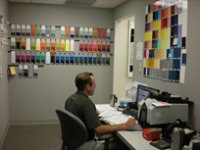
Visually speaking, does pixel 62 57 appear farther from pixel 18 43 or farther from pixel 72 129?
pixel 72 129

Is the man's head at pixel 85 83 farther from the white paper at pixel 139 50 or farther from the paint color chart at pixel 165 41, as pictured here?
the white paper at pixel 139 50

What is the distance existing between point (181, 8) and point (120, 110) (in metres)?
1.56

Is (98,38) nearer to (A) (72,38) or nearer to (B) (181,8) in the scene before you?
(A) (72,38)

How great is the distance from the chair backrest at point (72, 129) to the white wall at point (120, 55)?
129 inches

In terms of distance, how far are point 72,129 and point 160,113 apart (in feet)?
2.94

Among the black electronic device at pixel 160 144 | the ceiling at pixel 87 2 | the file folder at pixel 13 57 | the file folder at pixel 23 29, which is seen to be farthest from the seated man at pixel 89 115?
the file folder at pixel 23 29

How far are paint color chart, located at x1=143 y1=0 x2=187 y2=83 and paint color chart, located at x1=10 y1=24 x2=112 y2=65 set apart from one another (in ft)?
5.91

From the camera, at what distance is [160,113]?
7.91 feet

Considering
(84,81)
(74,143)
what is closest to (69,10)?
(84,81)

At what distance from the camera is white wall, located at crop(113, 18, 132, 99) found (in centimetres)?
536

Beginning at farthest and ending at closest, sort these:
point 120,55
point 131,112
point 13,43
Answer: point 120,55
point 13,43
point 131,112

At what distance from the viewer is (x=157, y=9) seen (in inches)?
135

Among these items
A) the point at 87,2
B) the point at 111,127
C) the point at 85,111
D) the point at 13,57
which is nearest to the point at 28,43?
the point at 13,57

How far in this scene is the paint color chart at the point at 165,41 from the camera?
2.84 meters
